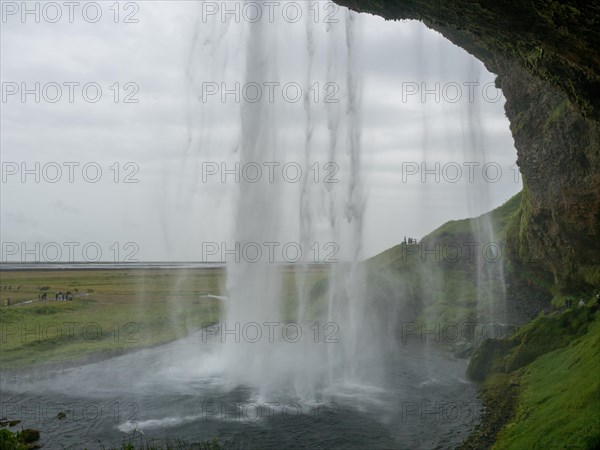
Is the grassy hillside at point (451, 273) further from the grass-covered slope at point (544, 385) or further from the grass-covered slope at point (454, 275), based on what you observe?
the grass-covered slope at point (544, 385)

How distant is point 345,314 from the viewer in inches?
1609

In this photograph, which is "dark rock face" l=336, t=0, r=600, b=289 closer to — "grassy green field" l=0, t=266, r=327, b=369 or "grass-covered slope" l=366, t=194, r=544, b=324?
"grass-covered slope" l=366, t=194, r=544, b=324

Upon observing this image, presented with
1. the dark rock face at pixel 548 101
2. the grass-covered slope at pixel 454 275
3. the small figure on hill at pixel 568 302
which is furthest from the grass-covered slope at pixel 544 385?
the grass-covered slope at pixel 454 275

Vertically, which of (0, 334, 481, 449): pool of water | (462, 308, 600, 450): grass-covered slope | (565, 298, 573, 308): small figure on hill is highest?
(565, 298, 573, 308): small figure on hill

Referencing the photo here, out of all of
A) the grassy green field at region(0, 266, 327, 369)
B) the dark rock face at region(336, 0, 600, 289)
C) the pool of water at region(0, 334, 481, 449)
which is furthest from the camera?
the grassy green field at region(0, 266, 327, 369)

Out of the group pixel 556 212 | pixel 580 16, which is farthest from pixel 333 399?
pixel 580 16

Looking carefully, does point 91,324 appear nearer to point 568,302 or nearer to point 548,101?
point 568,302

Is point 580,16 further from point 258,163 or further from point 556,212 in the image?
point 258,163

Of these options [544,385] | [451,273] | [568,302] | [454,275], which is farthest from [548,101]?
[451,273]

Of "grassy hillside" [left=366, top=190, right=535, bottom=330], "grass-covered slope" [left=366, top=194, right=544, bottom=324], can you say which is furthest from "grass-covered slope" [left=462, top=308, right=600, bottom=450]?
"grass-covered slope" [left=366, top=194, right=544, bottom=324]

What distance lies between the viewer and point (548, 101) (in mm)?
25562

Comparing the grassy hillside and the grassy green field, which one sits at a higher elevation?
the grassy hillside

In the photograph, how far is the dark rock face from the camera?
36.3 feet

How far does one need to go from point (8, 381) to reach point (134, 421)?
45.4ft
